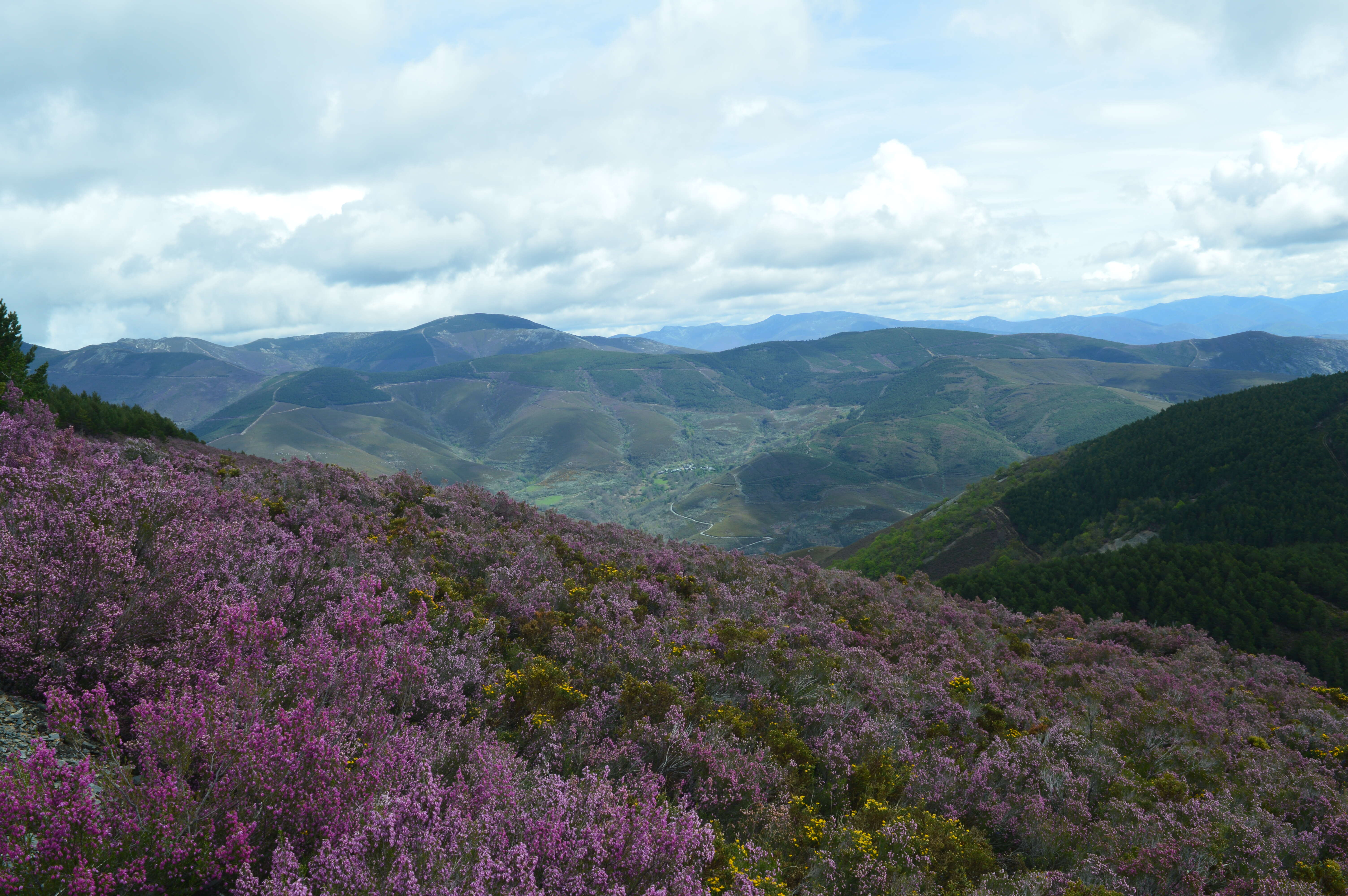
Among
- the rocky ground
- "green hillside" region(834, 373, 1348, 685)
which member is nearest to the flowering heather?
the rocky ground

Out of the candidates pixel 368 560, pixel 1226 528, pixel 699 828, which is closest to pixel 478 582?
pixel 368 560

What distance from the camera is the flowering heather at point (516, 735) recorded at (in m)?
3.91

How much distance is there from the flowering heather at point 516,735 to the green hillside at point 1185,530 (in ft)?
84.1

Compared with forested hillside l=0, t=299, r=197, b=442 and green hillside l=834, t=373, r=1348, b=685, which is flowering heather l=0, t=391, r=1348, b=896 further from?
green hillside l=834, t=373, r=1348, b=685

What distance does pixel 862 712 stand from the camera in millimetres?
11031

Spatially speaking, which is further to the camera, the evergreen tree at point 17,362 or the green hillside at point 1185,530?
the green hillside at point 1185,530

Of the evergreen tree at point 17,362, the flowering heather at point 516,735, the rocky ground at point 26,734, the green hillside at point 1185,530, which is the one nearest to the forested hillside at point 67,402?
the evergreen tree at point 17,362

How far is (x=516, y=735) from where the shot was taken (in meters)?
7.54

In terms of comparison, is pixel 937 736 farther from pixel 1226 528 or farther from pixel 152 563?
pixel 1226 528

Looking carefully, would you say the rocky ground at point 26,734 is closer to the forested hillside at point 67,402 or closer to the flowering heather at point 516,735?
the flowering heather at point 516,735

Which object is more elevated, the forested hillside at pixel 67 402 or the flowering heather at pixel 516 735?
the forested hillside at pixel 67 402

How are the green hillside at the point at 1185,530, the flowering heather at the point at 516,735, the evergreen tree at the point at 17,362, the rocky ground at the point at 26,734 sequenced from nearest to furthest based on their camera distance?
1. the flowering heather at the point at 516,735
2. the rocky ground at the point at 26,734
3. the evergreen tree at the point at 17,362
4. the green hillside at the point at 1185,530

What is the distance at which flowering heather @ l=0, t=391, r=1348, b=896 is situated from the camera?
154 inches

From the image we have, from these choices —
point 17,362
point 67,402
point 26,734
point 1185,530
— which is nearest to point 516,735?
point 26,734
